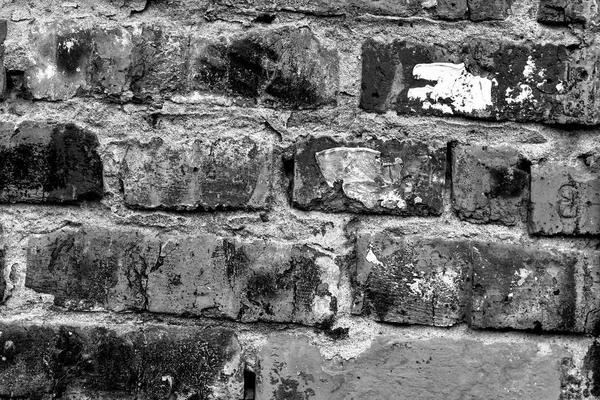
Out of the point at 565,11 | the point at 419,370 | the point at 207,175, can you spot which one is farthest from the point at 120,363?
the point at 565,11

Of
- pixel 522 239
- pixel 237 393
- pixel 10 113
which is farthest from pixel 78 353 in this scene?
pixel 522 239

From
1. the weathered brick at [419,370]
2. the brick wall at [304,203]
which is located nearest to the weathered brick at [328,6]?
the brick wall at [304,203]

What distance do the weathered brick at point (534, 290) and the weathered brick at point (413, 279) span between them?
0.02 m

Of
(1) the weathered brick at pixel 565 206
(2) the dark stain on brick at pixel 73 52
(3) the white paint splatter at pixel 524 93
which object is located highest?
(2) the dark stain on brick at pixel 73 52

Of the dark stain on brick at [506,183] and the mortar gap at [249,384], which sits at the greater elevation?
the dark stain on brick at [506,183]

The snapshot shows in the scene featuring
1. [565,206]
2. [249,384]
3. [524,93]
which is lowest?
[249,384]

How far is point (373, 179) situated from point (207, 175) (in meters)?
0.21

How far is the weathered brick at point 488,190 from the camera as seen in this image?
91 cm

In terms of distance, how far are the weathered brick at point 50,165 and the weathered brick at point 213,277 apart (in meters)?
0.08

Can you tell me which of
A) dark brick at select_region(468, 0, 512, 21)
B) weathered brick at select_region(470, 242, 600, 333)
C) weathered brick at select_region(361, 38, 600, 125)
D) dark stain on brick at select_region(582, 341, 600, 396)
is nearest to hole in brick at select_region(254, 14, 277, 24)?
weathered brick at select_region(361, 38, 600, 125)

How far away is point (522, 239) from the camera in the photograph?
91 centimetres

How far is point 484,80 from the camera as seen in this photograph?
91 cm

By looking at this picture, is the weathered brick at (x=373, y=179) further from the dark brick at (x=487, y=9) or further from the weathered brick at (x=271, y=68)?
the dark brick at (x=487, y=9)

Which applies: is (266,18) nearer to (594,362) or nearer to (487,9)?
(487,9)
